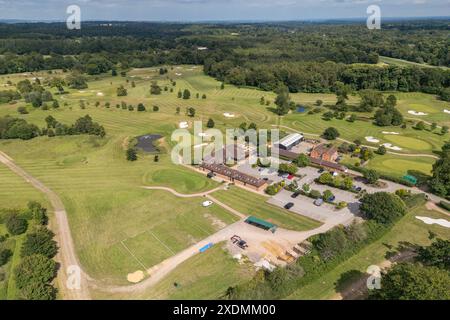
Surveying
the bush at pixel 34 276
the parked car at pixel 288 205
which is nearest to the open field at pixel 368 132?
the parked car at pixel 288 205

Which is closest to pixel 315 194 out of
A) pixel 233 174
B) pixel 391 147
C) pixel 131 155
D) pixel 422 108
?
pixel 233 174

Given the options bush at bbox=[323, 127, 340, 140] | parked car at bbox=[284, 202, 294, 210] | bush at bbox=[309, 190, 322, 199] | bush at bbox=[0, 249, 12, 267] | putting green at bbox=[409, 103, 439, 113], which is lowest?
bush at bbox=[0, 249, 12, 267]

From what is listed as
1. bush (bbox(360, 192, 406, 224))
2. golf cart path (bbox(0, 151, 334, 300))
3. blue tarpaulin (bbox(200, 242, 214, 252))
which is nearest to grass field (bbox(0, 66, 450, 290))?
golf cart path (bbox(0, 151, 334, 300))

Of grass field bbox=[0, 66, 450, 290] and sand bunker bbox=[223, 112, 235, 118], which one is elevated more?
sand bunker bbox=[223, 112, 235, 118]

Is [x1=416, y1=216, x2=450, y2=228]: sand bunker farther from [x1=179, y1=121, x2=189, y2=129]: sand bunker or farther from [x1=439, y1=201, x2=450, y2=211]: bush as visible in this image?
[x1=179, y1=121, x2=189, y2=129]: sand bunker

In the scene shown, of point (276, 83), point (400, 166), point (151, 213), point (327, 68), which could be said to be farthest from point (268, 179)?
point (327, 68)

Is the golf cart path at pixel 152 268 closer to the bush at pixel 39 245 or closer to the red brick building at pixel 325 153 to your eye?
the bush at pixel 39 245

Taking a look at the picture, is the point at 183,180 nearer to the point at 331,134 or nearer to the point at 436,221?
the point at 331,134
